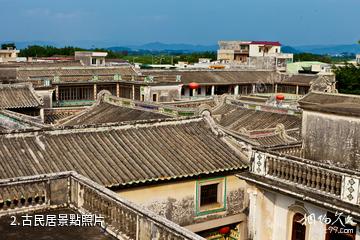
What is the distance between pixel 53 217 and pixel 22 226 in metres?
0.85

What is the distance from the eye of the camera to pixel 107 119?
94.0 ft

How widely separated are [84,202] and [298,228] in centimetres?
739

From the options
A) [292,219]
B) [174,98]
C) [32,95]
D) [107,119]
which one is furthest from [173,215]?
[174,98]

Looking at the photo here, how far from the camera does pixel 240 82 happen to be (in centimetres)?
6694

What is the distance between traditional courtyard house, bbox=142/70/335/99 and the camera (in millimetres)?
63125

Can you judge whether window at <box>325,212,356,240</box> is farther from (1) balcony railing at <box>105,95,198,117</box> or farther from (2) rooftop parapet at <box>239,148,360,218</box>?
(1) balcony railing at <box>105,95,198,117</box>

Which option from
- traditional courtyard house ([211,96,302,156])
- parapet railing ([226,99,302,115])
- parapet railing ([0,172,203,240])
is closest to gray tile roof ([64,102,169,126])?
traditional courtyard house ([211,96,302,156])

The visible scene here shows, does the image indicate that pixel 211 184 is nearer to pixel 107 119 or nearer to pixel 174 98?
pixel 107 119

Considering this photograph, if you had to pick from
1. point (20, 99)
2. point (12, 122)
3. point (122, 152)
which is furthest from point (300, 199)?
point (20, 99)

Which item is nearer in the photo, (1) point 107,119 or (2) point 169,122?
(2) point 169,122

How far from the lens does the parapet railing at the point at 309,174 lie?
43.9 ft

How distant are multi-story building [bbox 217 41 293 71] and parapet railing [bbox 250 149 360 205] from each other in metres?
67.1

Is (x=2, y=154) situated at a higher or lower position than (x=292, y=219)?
higher

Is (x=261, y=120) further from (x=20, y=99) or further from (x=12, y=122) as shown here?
→ (x=20, y=99)
